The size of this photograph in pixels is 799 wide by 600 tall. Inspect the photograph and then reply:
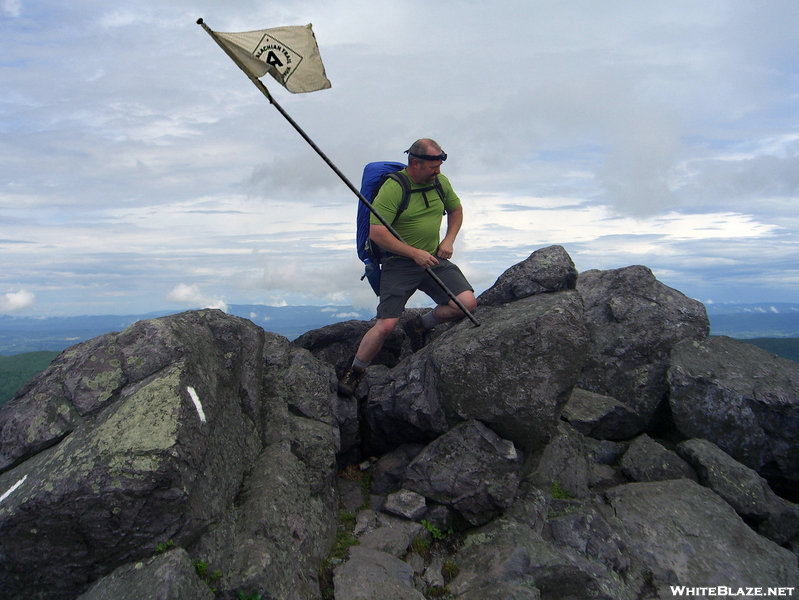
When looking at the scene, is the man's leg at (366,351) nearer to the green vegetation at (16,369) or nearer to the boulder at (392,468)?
the boulder at (392,468)

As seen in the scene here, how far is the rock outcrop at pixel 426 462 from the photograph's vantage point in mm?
6465

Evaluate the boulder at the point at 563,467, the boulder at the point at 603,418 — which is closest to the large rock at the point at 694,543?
the boulder at the point at 563,467

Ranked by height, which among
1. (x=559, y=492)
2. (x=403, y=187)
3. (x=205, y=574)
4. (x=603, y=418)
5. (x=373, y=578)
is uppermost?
(x=403, y=187)

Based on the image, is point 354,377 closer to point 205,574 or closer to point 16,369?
point 205,574

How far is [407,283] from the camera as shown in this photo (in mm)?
12211

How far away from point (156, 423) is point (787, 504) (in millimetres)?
12549

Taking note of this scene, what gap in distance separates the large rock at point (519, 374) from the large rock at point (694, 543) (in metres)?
2.35

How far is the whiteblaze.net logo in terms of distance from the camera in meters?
8.62

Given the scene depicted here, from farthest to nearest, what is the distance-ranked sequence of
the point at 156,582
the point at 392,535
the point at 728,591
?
the point at 392,535 < the point at 728,591 < the point at 156,582

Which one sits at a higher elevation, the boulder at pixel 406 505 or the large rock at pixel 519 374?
the large rock at pixel 519 374

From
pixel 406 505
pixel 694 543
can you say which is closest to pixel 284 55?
pixel 406 505

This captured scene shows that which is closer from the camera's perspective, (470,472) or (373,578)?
A: (373,578)

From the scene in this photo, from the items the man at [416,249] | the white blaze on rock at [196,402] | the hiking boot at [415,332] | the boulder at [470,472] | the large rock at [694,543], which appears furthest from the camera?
the hiking boot at [415,332]

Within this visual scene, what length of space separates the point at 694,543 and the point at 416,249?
7.94 m
